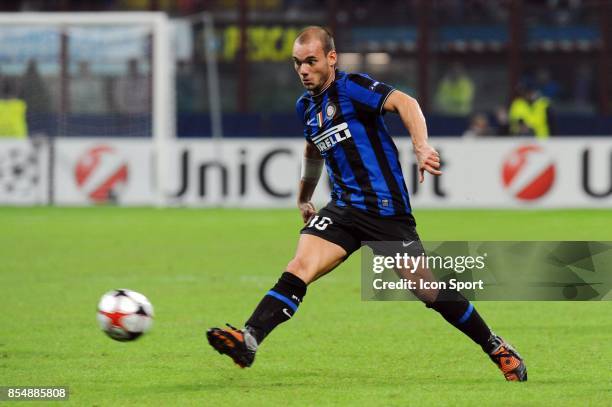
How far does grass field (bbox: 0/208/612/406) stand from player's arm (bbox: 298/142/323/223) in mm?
841

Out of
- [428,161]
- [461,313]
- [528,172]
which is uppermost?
[428,161]

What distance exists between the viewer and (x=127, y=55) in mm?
22109

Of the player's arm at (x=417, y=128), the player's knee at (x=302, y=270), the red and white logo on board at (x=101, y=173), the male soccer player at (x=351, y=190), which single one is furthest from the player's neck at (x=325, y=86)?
the red and white logo on board at (x=101, y=173)

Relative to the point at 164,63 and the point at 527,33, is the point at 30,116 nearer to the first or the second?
the point at 164,63

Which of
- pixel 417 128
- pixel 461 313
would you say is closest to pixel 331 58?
pixel 417 128

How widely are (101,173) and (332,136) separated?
48.0 feet

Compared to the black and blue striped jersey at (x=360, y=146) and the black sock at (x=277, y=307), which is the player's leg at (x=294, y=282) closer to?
the black sock at (x=277, y=307)

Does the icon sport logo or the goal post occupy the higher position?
the goal post

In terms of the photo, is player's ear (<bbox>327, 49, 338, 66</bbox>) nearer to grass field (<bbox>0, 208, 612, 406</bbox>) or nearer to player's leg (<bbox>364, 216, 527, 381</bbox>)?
player's leg (<bbox>364, 216, 527, 381</bbox>)

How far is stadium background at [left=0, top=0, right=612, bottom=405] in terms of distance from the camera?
24.2 feet

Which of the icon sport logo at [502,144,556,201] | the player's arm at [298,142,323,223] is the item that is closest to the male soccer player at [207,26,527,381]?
the player's arm at [298,142,323,223]

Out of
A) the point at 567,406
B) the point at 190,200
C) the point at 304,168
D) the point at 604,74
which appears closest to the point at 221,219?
the point at 190,200

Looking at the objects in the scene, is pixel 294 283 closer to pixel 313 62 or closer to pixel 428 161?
pixel 428 161

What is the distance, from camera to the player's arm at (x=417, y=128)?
6.25 m
